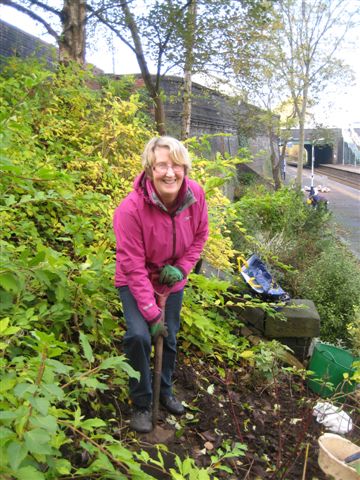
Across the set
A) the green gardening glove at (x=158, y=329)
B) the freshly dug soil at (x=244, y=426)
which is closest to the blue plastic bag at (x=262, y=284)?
the freshly dug soil at (x=244, y=426)

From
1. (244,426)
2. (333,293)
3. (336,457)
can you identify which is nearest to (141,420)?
(244,426)

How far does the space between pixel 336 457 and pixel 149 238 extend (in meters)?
1.89

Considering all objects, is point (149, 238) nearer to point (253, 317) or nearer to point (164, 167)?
point (164, 167)

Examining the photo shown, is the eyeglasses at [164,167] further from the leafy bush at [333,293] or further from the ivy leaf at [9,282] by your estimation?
the leafy bush at [333,293]

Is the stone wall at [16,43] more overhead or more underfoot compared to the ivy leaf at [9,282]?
more overhead

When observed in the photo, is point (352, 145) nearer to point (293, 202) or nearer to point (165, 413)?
point (293, 202)

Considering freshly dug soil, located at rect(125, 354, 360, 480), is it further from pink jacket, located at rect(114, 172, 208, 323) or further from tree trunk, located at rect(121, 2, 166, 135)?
tree trunk, located at rect(121, 2, 166, 135)

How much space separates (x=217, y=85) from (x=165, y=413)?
9187 millimetres

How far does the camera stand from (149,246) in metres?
2.77

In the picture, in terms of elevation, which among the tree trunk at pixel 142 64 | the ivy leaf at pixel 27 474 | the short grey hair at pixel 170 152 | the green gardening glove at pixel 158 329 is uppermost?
the tree trunk at pixel 142 64

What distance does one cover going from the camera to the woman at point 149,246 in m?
2.69

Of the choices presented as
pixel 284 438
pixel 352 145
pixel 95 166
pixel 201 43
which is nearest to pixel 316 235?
pixel 201 43

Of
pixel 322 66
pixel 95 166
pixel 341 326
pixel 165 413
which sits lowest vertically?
pixel 341 326

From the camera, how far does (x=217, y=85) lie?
1088cm
